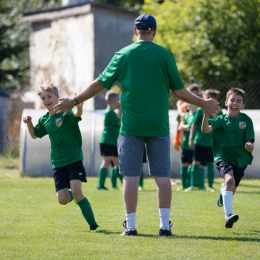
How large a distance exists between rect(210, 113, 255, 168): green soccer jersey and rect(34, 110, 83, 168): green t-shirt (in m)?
1.53

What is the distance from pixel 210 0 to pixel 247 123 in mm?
14368

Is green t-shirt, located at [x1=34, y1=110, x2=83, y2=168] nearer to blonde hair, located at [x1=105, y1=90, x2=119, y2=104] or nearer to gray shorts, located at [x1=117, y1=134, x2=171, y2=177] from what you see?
gray shorts, located at [x1=117, y1=134, x2=171, y2=177]

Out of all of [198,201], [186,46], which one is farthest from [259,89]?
[198,201]

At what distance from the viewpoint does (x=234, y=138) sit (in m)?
7.79

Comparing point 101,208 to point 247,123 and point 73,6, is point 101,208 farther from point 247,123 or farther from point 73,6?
point 73,6

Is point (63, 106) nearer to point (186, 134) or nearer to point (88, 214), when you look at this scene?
point (88, 214)

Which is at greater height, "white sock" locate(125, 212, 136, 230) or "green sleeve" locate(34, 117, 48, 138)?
"green sleeve" locate(34, 117, 48, 138)

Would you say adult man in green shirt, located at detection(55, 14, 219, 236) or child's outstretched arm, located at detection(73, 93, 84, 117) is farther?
child's outstretched arm, located at detection(73, 93, 84, 117)

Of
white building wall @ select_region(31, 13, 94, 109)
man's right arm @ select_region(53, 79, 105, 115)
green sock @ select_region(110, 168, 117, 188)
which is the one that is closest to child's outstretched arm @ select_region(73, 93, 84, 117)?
man's right arm @ select_region(53, 79, 105, 115)

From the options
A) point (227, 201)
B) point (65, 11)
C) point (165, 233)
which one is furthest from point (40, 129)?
point (65, 11)

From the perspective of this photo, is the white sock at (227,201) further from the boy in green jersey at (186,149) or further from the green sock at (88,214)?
the boy in green jersey at (186,149)

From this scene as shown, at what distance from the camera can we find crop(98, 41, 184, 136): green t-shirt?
266 inches

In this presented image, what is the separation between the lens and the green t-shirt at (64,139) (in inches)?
299

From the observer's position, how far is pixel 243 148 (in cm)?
782
